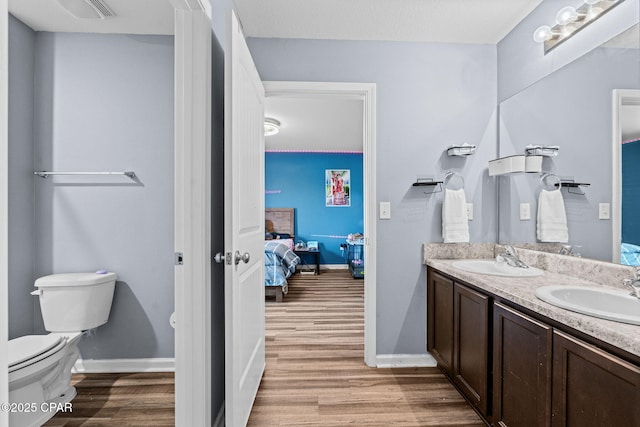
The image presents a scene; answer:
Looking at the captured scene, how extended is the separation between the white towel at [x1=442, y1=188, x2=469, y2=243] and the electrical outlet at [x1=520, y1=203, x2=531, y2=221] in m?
0.34

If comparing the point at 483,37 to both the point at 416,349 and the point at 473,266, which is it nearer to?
the point at 473,266

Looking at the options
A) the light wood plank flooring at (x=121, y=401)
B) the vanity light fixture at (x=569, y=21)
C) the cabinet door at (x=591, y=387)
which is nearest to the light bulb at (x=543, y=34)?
the vanity light fixture at (x=569, y=21)

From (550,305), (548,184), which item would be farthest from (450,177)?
(550,305)

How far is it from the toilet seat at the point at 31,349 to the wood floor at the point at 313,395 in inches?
17.2

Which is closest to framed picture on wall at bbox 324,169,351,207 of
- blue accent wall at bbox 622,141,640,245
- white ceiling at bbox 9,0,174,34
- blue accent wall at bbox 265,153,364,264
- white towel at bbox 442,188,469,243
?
blue accent wall at bbox 265,153,364,264

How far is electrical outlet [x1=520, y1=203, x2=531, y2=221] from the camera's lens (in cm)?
199

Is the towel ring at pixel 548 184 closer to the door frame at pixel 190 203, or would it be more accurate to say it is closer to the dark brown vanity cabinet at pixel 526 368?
the dark brown vanity cabinet at pixel 526 368

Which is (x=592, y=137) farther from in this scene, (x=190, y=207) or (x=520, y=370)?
(x=190, y=207)

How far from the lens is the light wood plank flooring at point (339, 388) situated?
1679mm

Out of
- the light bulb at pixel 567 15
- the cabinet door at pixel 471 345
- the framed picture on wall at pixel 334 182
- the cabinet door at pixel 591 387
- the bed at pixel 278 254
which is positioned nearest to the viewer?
the cabinet door at pixel 591 387

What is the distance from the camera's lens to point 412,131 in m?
2.27

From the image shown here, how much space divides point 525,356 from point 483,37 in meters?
2.14

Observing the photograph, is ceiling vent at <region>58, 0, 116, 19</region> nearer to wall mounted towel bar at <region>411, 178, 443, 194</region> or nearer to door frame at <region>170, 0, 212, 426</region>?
door frame at <region>170, 0, 212, 426</region>

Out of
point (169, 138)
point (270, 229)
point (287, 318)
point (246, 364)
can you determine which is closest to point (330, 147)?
point (270, 229)
